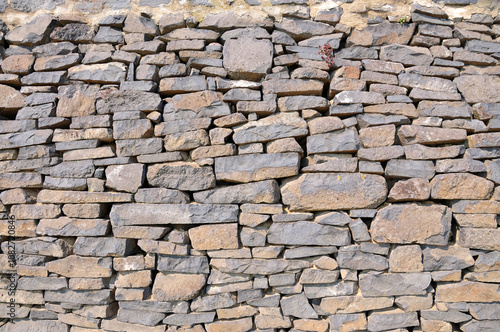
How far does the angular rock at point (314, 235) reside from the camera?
2.34 m

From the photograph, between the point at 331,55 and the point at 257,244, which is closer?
the point at 257,244

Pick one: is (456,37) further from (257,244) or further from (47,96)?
(47,96)

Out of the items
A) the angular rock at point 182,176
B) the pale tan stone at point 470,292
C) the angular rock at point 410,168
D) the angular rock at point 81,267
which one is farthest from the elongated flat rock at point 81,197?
the pale tan stone at point 470,292

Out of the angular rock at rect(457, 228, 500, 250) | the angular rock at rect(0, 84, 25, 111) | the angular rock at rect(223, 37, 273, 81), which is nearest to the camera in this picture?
the angular rock at rect(457, 228, 500, 250)

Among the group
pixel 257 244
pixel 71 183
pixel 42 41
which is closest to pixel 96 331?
pixel 71 183

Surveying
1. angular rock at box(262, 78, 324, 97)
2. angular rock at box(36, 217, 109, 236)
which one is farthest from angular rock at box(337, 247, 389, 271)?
angular rock at box(36, 217, 109, 236)

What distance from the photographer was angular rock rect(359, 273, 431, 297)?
2324 millimetres

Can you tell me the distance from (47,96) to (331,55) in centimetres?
238

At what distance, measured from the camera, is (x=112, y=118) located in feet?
8.36

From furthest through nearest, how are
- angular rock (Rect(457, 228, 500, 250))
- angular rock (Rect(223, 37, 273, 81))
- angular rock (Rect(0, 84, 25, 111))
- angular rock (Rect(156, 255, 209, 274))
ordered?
angular rock (Rect(0, 84, 25, 111))
angular rock (Rect(223, 37, 273, 81))
angular rock (Rect(156, 255, 209, 274))
angular rock (Rect(457, 228, 500, 250))

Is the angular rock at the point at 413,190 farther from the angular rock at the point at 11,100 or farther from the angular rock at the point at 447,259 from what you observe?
the angular rock at the point at 11,100

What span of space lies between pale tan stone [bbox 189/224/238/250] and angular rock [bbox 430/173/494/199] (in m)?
1.56

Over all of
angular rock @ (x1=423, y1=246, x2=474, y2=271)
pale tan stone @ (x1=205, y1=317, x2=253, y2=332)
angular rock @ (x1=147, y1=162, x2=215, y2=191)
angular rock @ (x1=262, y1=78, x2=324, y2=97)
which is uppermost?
angular rock @ (x1=262, y1=78, x2=324, y2=97)

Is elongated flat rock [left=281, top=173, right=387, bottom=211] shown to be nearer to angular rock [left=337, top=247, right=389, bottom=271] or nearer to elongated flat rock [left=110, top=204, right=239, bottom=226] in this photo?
angular rock [left=337, top=247, right=389, bottom=271]
